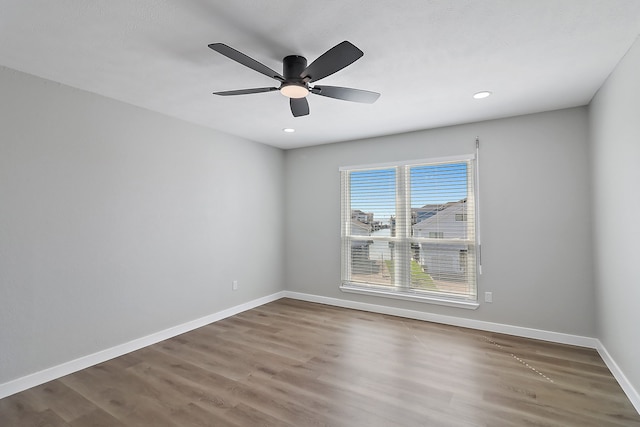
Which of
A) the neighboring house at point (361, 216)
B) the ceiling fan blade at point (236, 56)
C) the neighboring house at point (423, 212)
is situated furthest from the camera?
the neighboring house at point (361, 216)

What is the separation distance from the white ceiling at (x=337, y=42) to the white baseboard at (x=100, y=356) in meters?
2.46

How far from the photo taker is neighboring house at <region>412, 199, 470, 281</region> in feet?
12.9

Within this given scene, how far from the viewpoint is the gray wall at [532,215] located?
10.8 feet

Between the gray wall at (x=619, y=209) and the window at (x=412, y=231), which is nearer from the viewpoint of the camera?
the gray wall at (x=619, y=209)

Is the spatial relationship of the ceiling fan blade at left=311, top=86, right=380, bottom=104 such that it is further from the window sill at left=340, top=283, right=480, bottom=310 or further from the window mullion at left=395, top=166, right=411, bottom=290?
the window sill at left=340, top=283, right=480, bottom=310

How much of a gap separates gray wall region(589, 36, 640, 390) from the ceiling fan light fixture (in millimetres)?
2206

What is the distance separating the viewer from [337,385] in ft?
8.25

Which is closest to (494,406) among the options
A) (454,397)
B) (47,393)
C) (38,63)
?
(454,397)

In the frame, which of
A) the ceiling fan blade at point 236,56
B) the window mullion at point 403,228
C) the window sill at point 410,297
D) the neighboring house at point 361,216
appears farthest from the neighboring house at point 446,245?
the ceiling fan blade at point 236,56

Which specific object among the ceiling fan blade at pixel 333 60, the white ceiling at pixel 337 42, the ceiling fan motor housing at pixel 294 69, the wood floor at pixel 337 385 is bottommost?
the wood floor at pixel 337 385

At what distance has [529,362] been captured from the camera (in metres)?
2.90

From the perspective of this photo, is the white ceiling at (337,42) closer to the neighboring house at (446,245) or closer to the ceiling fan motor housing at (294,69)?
the ceiling fan motor housing at (294,69)

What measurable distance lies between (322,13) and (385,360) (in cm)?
285

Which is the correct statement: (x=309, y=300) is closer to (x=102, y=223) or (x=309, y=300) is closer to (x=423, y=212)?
(x=423, y=212)
